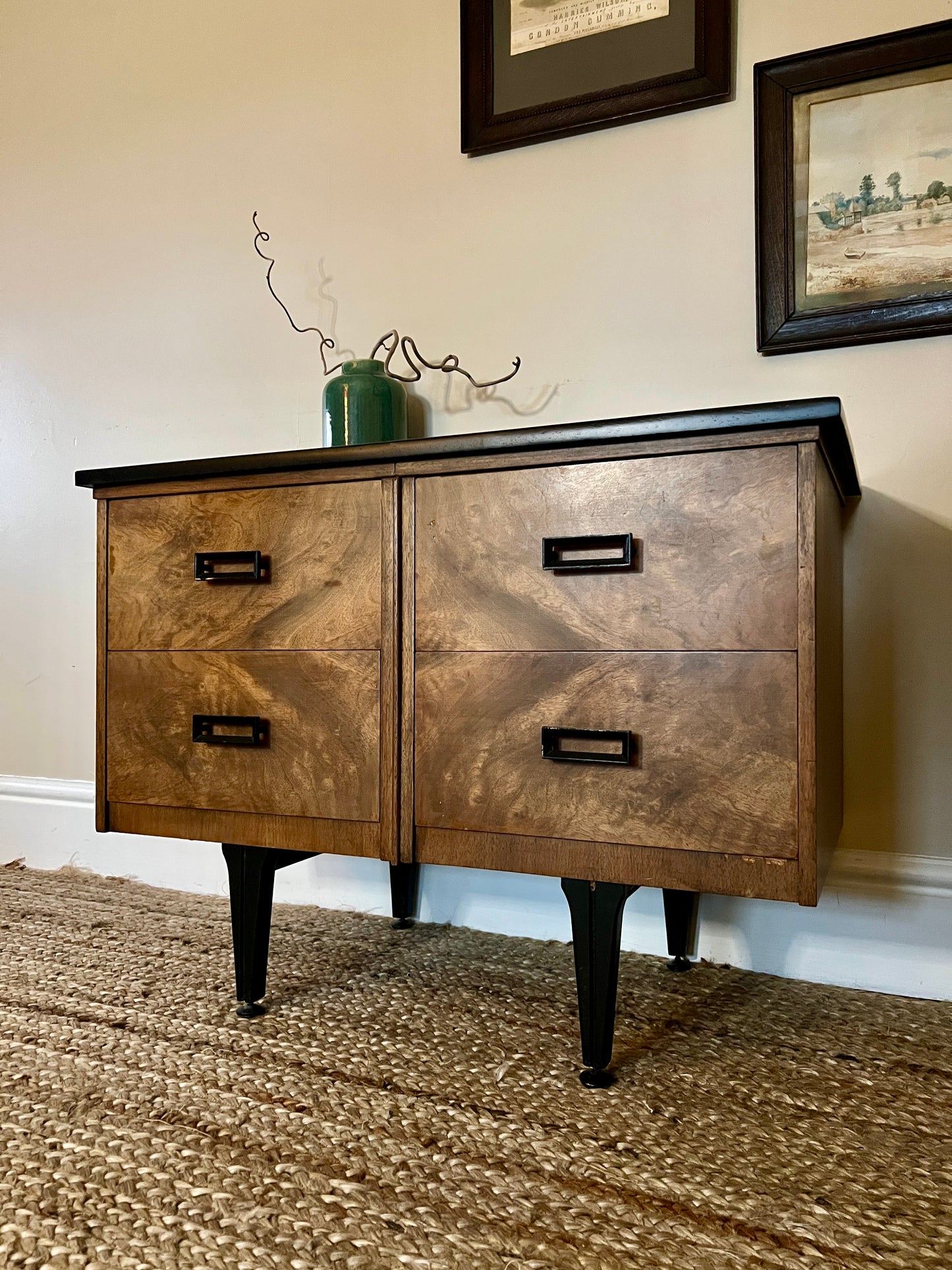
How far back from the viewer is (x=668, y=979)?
4.29ft

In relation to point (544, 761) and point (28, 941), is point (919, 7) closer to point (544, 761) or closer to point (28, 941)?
point (544, 761)

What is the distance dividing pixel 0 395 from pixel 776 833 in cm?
193

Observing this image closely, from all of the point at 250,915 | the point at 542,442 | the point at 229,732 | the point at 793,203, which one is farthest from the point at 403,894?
the point at 793,203

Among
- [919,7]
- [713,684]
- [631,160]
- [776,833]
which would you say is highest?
[919,7]

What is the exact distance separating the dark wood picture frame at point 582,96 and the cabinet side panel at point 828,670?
2.28 ft

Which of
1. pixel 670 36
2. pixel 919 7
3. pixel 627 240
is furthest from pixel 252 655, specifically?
pixel 919 7

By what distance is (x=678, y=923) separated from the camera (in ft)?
4.42

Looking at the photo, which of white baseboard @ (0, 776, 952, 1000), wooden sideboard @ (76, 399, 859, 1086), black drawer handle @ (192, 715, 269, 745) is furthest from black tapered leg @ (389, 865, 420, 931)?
black drawer handle @ (192, 715, 269, 745)

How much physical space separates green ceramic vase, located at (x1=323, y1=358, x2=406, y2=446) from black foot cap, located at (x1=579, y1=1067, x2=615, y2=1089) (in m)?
0.95

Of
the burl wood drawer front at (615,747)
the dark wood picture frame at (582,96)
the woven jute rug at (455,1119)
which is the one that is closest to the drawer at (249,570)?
the burl wood drawer front at (615,747)

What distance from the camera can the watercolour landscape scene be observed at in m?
1.27

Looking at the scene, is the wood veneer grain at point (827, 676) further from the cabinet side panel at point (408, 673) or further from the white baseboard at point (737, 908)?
the cabinet side panel at point (408, 673)

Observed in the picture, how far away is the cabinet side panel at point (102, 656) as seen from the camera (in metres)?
1.22

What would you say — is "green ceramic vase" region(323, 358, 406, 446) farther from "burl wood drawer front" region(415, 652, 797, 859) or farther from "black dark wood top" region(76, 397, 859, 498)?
"burl wood drawer front" region(415, 652, 797, 859)
